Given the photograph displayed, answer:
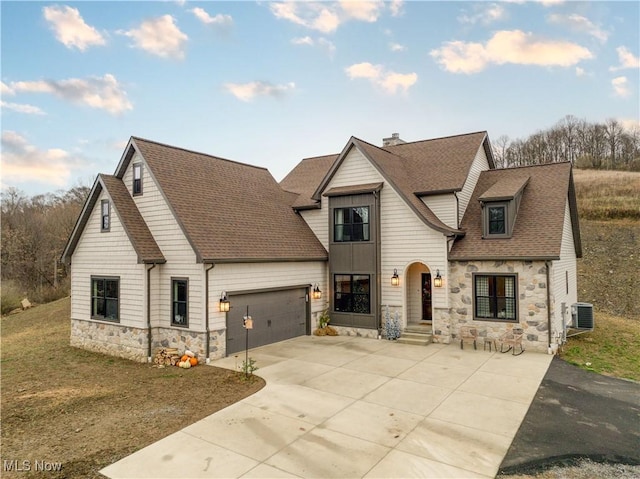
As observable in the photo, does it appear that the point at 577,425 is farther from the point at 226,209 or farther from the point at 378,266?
the point at 226,209

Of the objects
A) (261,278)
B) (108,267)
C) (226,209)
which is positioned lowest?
(261,278)

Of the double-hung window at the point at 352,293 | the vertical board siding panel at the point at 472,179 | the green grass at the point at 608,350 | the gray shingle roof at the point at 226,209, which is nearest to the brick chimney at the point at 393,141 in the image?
the vertical board siding panel at the point at 472,179

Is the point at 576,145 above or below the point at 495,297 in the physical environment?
above

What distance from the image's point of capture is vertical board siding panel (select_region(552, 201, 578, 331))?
514 inches

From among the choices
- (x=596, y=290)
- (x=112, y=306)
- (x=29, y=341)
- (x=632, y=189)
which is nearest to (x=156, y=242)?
(x=112, y=306)

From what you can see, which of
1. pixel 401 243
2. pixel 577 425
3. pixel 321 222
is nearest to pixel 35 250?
pixel 321 222

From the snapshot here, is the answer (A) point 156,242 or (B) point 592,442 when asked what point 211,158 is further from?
(B) point 592,442

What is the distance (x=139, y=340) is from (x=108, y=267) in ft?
9.92

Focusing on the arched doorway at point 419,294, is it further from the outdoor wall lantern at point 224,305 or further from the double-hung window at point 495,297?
the outdoor wall lantern at point 224,305

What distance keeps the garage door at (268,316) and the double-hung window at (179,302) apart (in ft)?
4.52

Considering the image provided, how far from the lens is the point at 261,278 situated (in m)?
13.4

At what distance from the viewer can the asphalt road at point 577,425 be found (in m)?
5.79

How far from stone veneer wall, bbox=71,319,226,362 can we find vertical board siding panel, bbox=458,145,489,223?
1045 centimetres

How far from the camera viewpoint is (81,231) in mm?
14148
